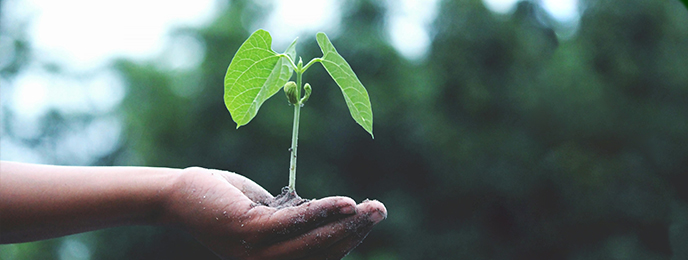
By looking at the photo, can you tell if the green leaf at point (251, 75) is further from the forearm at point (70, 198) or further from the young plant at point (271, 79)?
the forearm at point (70, 198)

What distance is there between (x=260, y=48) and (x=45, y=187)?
46 cm

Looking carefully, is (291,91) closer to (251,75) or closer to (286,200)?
(251,75)

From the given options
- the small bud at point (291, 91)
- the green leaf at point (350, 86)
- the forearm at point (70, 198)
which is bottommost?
the forearm at point (70, 198)

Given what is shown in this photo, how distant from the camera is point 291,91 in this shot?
0.88 metres

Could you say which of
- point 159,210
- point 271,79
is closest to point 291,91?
point 271,79

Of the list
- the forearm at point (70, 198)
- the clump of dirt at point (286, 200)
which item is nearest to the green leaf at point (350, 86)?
the clump of dirt at point (286, 200)

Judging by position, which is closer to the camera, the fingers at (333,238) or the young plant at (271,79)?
the fingers at (333,238)

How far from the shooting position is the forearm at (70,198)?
86 cm

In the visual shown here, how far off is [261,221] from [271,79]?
30 cm

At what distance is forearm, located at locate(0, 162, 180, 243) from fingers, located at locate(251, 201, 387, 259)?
26cm

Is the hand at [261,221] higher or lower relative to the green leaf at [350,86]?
lower

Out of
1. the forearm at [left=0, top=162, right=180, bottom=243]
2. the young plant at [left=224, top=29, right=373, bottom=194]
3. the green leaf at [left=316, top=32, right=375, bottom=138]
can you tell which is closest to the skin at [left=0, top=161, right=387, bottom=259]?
the forearm at [left=0, top=162, right=180, bottom=243]

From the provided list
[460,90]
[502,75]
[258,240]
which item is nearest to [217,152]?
[460,90]

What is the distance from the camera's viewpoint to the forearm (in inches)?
33.7
